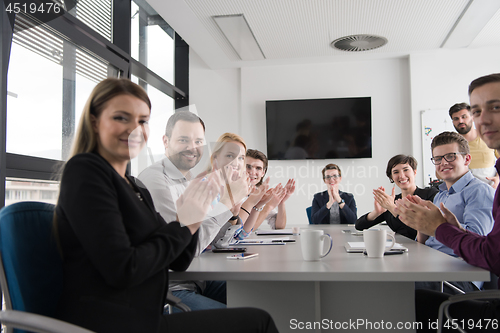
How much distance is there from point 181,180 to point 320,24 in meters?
2.96

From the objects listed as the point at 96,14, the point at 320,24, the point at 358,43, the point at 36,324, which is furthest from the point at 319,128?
the point at 36,324

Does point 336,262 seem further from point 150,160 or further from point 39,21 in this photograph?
point 39,21

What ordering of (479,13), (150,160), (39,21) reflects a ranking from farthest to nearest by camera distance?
1. (479,13)
2. (39,21)
3. (150,160)

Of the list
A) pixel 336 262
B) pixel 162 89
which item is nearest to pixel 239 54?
pixel 162 89

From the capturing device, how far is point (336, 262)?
126 centimetres

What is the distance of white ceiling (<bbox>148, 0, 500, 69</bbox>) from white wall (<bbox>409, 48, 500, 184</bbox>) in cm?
16

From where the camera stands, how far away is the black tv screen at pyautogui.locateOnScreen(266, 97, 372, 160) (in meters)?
5.14

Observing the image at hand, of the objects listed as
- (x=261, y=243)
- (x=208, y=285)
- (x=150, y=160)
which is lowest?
(x=208, y=285)

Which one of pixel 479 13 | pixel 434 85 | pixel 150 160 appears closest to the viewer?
pixel 150 160

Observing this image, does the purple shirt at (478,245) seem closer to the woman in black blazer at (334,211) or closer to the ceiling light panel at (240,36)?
the woman in black blazer at (334,211)

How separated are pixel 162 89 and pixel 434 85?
3.42m

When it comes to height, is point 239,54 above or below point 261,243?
above

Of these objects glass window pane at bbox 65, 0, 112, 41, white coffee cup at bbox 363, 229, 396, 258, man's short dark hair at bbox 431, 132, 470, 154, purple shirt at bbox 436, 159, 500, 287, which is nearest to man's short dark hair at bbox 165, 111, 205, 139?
white coffee cup at bbox 363, 229, 396, 258

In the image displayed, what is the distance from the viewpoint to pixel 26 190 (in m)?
2.59
